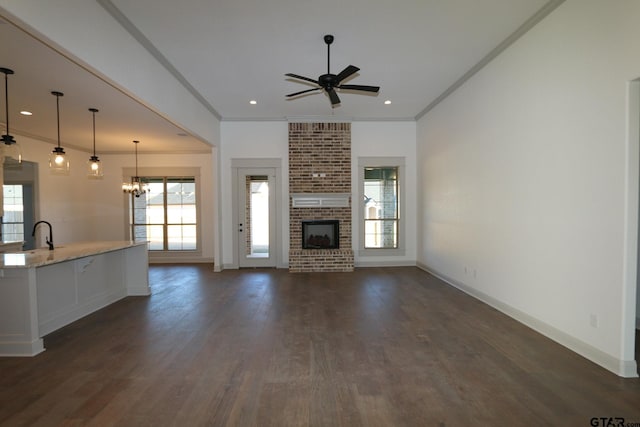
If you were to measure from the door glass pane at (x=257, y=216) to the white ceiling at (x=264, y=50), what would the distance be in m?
1.98

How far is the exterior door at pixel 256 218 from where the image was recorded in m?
7.08

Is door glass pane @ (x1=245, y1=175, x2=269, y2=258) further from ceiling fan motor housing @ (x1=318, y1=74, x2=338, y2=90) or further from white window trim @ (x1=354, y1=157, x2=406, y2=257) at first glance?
ceiling fan motor housing @ (x1=318, y1=74, x2=338, y2=90)

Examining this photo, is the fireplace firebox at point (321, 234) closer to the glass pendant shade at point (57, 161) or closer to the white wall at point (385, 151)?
the white wall at point (385, 151)

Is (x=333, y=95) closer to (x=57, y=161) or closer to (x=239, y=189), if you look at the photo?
(x=57, y=161)

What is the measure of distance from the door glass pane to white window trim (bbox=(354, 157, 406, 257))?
2140 mm

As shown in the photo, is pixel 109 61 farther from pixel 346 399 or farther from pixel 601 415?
pixel 601 415

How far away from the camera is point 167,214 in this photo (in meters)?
8.13

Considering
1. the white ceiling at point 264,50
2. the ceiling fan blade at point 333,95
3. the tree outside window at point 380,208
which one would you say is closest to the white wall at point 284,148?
the tree outside window at point 380,208

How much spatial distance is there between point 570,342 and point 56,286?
5574mm

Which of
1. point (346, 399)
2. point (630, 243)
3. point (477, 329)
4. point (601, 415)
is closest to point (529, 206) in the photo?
point (630, 243)

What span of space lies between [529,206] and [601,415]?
6.93 ft

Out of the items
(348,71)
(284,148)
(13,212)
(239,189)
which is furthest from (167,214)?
(348,71)

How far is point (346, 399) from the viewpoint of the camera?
2.25 m

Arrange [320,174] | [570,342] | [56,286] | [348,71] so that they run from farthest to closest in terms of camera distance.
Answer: [320,174], [56,286], [348,71], [570,342]
